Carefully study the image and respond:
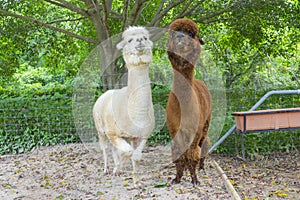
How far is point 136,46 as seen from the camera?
12.4 feet

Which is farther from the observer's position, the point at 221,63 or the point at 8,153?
the point at 221,63

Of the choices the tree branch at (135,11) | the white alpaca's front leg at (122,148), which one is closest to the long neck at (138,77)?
the white alpaca's front leg at (122,148)

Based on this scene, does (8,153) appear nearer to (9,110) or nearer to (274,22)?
(9,110)

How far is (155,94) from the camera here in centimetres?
602

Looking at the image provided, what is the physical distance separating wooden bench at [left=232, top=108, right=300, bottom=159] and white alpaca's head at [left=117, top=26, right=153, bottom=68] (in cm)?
255

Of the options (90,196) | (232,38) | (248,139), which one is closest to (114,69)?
(90,196)

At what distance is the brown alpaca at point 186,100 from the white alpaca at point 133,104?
0.81 ft

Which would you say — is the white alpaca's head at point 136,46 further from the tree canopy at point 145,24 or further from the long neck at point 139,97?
the tree canopy at point 145,24

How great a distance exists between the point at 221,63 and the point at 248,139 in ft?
6.97

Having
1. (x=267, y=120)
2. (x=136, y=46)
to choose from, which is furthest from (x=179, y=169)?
(x=267, y=120)

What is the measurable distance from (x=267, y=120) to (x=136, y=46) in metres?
3.03

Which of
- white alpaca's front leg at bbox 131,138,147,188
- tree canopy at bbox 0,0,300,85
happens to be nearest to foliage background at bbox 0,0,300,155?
tree canopy at bbox 0,0,300,85

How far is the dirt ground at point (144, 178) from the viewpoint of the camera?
452 cm

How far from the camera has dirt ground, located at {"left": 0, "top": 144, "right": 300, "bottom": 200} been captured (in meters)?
4.52
